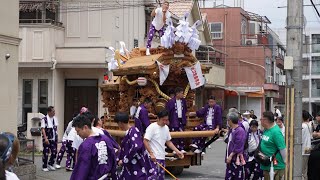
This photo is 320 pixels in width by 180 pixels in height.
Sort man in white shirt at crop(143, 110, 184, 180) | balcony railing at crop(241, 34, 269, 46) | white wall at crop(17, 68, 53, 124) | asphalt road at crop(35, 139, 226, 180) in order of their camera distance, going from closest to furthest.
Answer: man in white shirt at crop(143, 110, 184, 180) < asphalt road at crop(35, 139, 226, 180) < white wall at crop(17, 68, 53, 124) < balcony railing at crop(241, 34, 269, 46)

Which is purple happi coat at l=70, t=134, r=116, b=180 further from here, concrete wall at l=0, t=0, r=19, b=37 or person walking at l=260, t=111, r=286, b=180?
concrete wall at l=0, t=0, r=19, b=37

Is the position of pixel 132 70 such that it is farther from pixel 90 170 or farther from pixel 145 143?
pixel 90 170

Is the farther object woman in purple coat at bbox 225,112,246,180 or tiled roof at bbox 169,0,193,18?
tiled roof at bbox 169,0,193,18

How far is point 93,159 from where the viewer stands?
7062 mm

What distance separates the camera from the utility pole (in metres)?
8.52

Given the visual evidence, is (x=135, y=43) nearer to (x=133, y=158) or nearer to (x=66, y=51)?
(x=66, y=51)

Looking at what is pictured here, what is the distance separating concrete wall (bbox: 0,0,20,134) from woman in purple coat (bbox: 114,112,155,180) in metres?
4.46

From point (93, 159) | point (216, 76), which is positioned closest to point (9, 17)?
point (93, 159)

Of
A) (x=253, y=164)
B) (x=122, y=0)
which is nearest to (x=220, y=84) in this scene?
(x=122, y=0)

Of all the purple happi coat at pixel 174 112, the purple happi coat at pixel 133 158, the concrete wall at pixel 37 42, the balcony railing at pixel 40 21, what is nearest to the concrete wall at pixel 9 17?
the purple happi coat at pixel 174 112

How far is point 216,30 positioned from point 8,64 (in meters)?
33.2

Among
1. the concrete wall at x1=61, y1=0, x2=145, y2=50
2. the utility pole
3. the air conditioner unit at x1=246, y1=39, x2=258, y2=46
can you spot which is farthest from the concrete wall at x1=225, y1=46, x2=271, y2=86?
the utility pole

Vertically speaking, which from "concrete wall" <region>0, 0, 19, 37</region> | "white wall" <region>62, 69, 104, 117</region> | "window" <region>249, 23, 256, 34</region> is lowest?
"white wall" <region>62, 69, 104, 117</region>

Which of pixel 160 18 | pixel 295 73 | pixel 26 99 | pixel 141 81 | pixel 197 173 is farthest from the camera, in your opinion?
pixel 26 99
